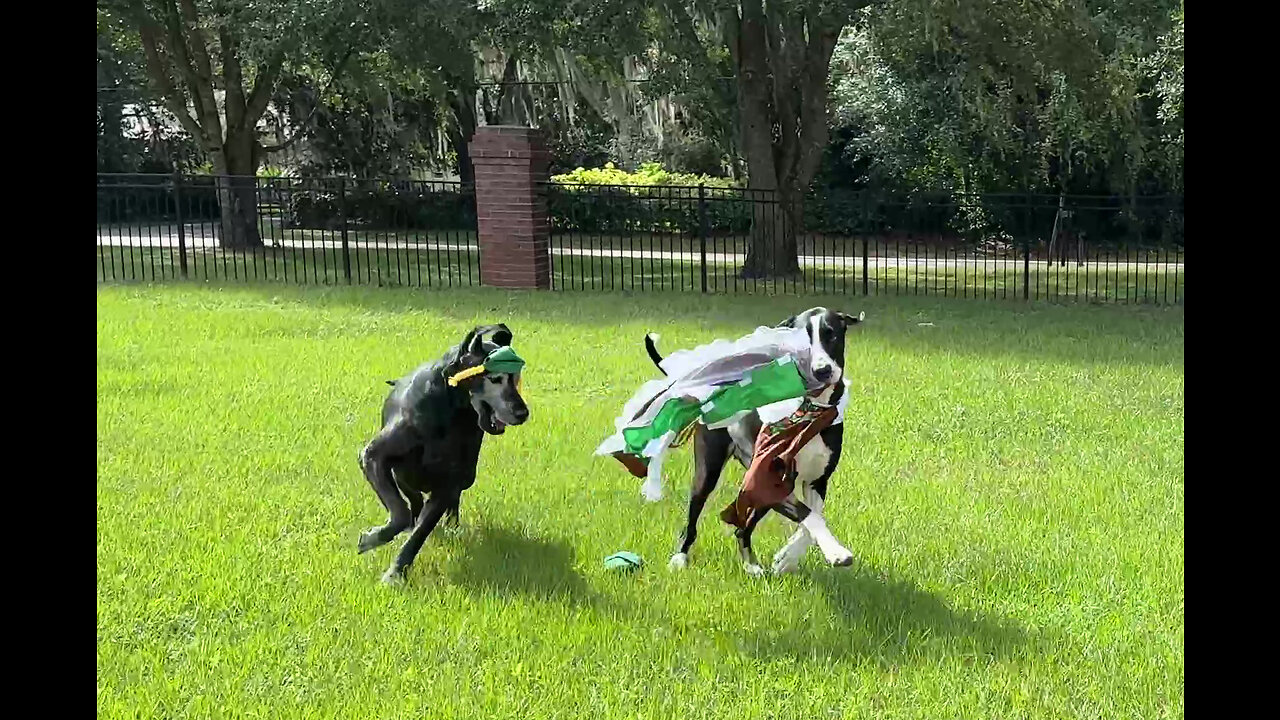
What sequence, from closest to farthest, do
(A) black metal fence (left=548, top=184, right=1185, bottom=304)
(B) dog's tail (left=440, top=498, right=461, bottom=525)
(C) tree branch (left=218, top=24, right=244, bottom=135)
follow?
1. (B) dog's tail (left=440, top=498, right=461, bottom=525)
2. (A) black metal fence (left=548, top=184, right=1185, bottom=304)
3. (C) tree branch (left=218, top=24, right=244, bottom=135)

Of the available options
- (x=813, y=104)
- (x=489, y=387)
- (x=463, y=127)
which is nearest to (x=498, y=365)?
(x=489, y=387)

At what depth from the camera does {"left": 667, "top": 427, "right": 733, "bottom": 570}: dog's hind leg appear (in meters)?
5.05

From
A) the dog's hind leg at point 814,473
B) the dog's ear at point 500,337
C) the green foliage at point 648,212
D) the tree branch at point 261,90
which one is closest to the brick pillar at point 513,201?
the tree branch at point 261,90

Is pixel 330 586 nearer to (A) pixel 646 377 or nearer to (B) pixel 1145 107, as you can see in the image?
(A) pixel 646 377

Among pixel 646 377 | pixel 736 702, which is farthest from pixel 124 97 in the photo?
pixel 736 702

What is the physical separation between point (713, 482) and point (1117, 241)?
2189 centimetres

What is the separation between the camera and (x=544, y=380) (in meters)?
9.39

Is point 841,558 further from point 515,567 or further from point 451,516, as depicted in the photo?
point 451,516

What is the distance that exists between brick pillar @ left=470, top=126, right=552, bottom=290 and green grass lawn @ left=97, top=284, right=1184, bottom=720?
6377mm

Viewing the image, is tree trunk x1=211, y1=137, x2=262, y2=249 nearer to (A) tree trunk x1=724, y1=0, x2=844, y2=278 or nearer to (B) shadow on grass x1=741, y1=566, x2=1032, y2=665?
(A) tree trunk x1=724, y1=0, x2=844, y2=278

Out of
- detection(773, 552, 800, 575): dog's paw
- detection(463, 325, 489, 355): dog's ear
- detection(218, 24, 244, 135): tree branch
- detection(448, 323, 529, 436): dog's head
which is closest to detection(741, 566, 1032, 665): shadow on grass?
detection(773, 552, 800, 575): dog's paw

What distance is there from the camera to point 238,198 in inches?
851

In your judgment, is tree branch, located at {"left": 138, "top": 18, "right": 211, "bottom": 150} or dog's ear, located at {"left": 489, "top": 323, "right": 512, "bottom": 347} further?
tree branch, located at {"left": 138, "top": 18, "right": 211, "bottom": 150}

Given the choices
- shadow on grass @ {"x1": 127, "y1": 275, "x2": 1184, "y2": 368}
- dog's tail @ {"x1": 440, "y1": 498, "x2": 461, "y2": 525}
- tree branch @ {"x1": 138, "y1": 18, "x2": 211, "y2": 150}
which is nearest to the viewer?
dog's tail @ {"x1": 440, "y1": 498, "x2": 461, "y2": 525}
